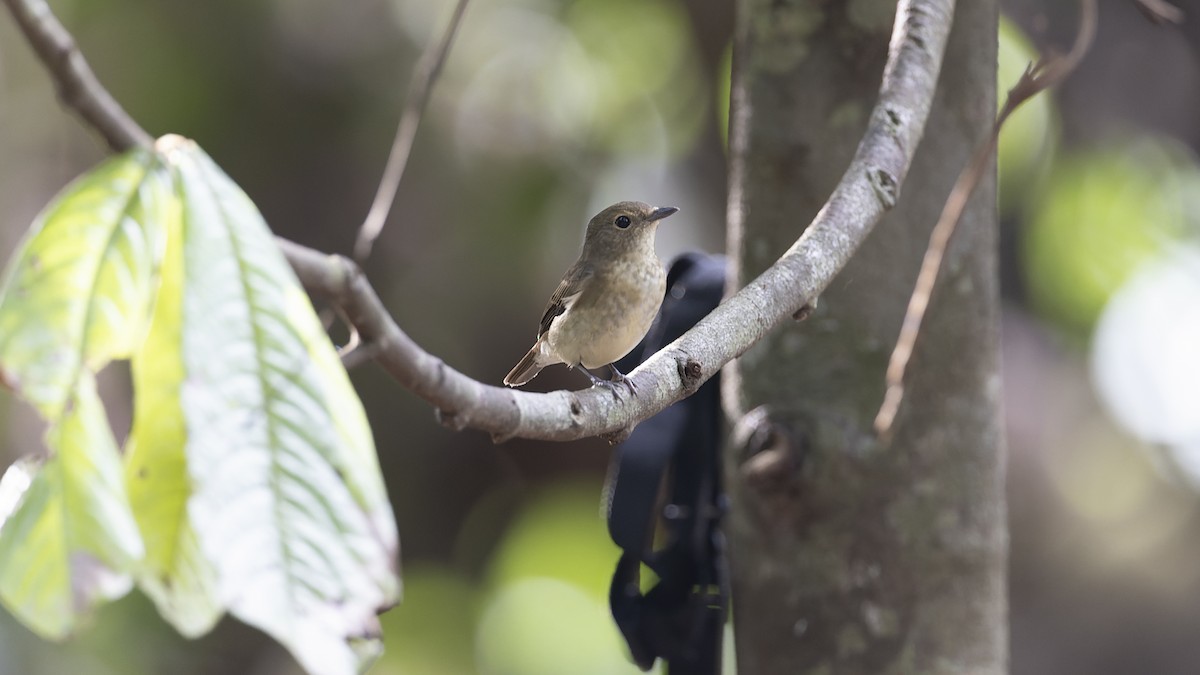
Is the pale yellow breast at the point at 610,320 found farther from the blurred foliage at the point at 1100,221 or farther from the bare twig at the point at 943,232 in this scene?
the blurred foliage at the point at 1100,221

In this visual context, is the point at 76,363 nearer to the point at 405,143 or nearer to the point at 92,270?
the point at 92,270

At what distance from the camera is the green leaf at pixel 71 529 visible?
0.77 m

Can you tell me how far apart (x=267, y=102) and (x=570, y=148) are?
1623 millimetres

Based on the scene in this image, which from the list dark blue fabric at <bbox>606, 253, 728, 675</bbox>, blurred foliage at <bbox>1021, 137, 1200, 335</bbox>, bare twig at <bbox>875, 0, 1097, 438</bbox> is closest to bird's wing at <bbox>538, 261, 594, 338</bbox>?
dark blue fabric at <bbox>606, 253, 728, 675</bbox>

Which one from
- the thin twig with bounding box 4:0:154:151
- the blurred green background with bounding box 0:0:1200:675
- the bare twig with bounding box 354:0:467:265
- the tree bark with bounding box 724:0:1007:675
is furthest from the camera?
the blurred green background with bounding box 0:0:1200:675

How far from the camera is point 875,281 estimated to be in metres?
2.11

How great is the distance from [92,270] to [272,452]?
7.2 inches

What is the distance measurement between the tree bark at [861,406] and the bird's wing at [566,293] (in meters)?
0.39

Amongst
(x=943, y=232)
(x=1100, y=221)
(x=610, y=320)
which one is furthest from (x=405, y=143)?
(x=1100, y=221)

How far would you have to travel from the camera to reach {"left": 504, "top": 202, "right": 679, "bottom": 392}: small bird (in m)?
2.28

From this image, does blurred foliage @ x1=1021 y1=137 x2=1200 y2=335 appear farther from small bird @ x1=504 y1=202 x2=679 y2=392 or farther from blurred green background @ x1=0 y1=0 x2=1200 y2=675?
small bird @ x1=504 y1=202 x2=679 y2=392

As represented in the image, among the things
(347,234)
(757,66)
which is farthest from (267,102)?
(757,66)

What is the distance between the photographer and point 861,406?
2.08 meters

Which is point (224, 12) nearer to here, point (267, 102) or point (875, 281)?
point (267, 102)
